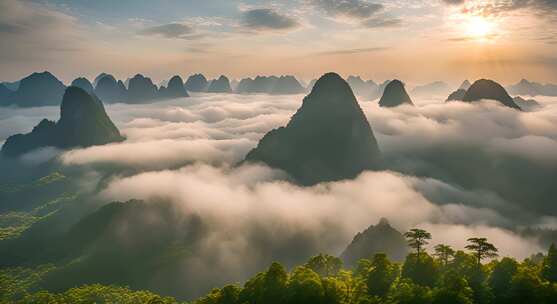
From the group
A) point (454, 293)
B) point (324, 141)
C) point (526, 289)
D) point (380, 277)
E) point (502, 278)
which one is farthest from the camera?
point (324, 141)

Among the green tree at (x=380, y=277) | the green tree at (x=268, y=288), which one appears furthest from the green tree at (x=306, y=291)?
the green tree at (x=380, y=277)

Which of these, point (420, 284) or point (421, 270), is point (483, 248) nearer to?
point (421, 270)

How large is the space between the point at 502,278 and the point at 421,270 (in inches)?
363

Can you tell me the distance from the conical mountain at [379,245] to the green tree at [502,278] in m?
36.9

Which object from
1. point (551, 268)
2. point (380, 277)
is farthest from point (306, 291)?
point (551, 268)

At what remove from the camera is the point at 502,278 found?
45938 millimetres

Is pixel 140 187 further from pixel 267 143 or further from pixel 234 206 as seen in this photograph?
pixel 267 143

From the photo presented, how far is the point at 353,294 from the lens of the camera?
157ft

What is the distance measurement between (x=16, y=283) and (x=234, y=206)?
238ft

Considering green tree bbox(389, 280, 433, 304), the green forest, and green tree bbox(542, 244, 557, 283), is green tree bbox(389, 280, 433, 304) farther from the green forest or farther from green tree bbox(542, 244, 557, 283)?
green tree bbox(542, 244, 557, 283)

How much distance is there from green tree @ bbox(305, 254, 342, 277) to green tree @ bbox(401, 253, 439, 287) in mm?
13040

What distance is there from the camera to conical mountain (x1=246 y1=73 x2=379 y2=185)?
170m

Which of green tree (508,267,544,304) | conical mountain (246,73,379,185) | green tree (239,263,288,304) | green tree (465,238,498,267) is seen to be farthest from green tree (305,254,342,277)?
conical mountain (246,73,379,185)

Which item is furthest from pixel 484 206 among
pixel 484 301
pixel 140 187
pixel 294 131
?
pixel 140 187
